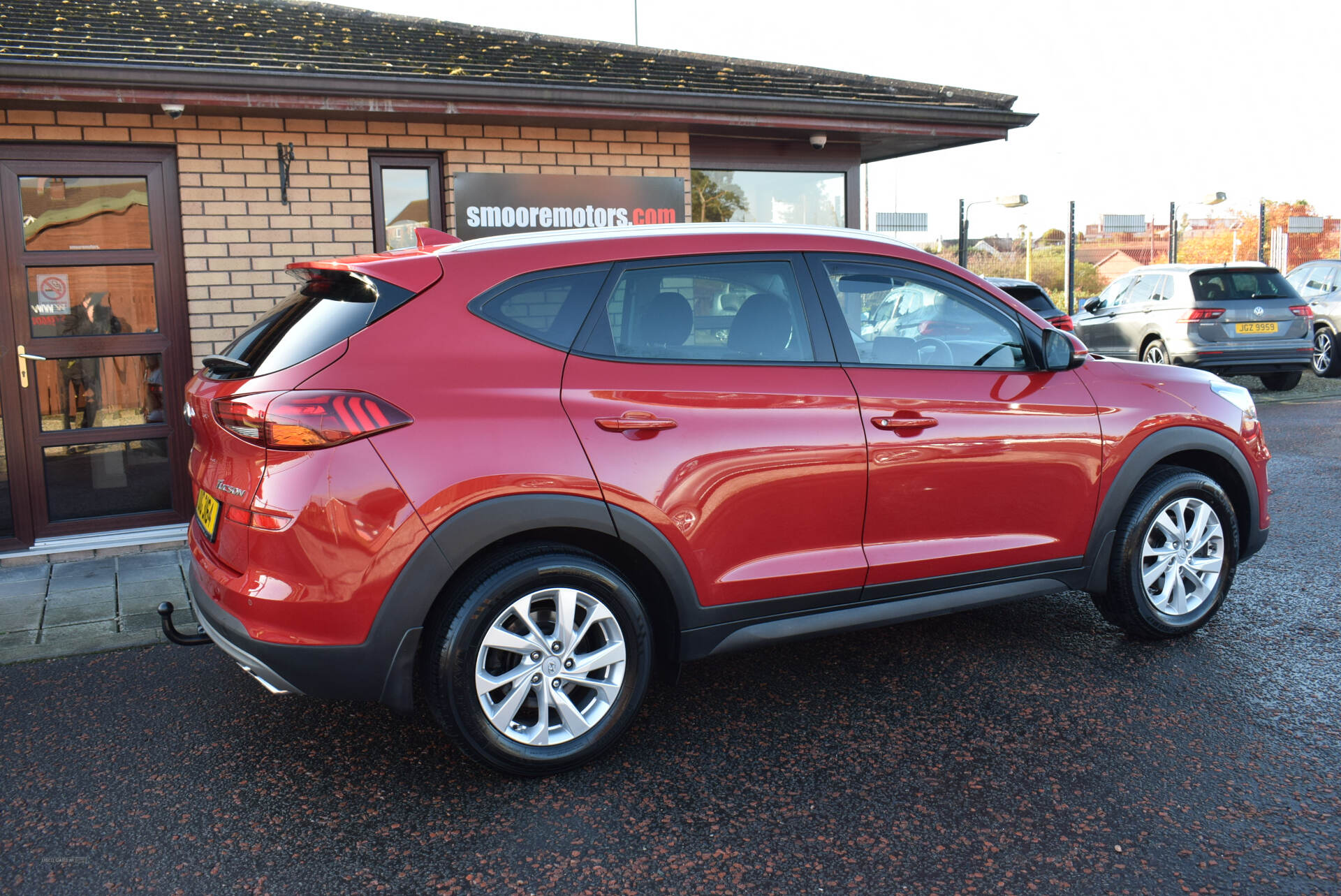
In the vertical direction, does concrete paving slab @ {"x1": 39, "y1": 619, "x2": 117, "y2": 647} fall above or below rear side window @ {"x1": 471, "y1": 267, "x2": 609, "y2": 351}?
below

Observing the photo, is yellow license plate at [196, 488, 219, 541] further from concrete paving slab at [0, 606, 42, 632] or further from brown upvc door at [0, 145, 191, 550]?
brown upvc door at [0, 145, 191, 550]

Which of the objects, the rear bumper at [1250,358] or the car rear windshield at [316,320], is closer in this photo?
the car rear windshield at [316,320]

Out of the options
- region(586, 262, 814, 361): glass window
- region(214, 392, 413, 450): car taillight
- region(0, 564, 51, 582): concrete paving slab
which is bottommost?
region(0, 564, 51, 582): concrete paving slab

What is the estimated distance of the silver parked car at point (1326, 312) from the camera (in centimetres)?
1582

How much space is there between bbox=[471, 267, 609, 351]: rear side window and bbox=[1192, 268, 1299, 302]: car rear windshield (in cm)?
1212

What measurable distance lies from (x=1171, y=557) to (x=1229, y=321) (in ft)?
33.6

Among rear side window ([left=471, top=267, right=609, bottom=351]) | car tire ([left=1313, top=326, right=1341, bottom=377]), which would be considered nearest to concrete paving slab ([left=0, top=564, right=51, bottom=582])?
rear side window ([left=471, top=267, right=609, bottom=351])

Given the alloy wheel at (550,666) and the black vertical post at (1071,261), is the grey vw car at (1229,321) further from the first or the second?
the alloy wheel at (550,666)

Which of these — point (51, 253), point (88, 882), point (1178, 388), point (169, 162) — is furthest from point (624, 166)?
point (88, 882)

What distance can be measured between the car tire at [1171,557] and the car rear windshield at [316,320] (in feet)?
10.3

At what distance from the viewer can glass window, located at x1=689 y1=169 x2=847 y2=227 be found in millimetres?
8602

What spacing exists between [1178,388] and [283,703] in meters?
3.97

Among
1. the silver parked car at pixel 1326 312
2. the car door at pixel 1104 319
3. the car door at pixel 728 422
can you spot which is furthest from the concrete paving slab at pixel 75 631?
the silver parked car at pixel 1326 312

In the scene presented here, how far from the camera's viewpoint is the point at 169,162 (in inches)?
269
